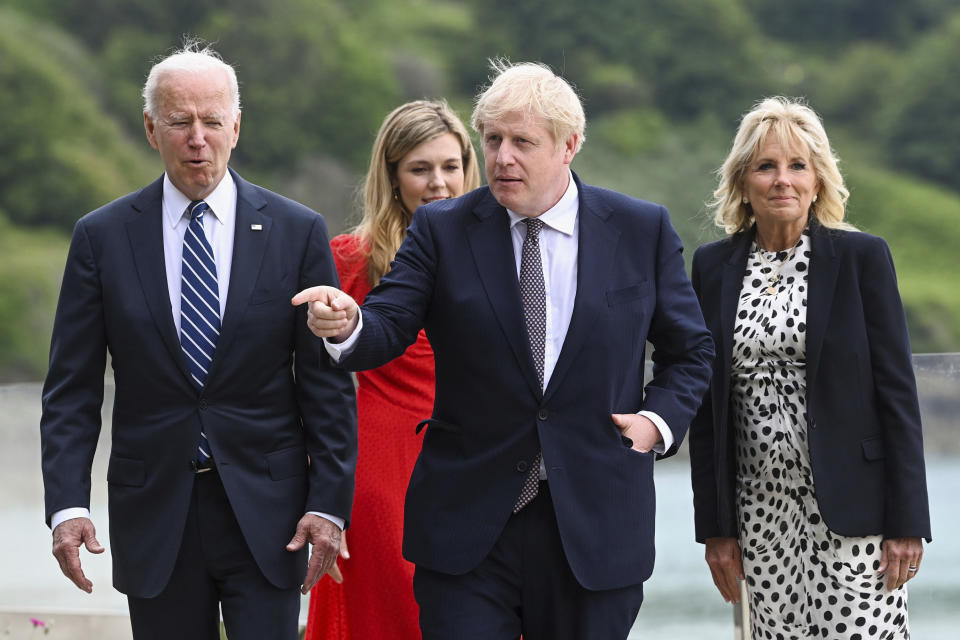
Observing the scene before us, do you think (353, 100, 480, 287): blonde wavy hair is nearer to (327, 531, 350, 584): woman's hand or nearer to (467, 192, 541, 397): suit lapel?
(327, 531, 350, 584): woman's hand

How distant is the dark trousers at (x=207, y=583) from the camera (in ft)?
9.45

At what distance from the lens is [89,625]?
13.7ft

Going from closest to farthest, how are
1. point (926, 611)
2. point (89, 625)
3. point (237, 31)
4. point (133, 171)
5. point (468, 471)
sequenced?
point (468, 471) < point (926, 611) < point (89, 625) < point (133, 171) < point (237, 31)

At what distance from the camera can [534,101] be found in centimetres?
273

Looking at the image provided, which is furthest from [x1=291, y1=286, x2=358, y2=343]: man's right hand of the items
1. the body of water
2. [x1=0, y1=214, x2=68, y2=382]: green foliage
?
[x1=0, y1=214, x2=68, y2=382]: green foliage

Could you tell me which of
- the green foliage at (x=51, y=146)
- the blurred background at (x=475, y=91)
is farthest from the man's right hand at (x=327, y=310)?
the green foliage at (x=51, y=146)

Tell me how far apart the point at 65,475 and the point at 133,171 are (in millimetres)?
27408

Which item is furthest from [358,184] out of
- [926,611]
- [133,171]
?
[133,171]

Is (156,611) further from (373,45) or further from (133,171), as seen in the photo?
(373,45)

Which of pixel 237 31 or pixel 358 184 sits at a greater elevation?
pixel 237 31

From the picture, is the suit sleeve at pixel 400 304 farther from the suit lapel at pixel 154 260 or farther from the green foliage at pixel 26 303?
the green foliage at pixel 26 303

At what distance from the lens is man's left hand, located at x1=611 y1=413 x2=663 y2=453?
2674mm

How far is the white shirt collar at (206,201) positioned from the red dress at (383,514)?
79 cm

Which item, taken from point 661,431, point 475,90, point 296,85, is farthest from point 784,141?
point 296,85
